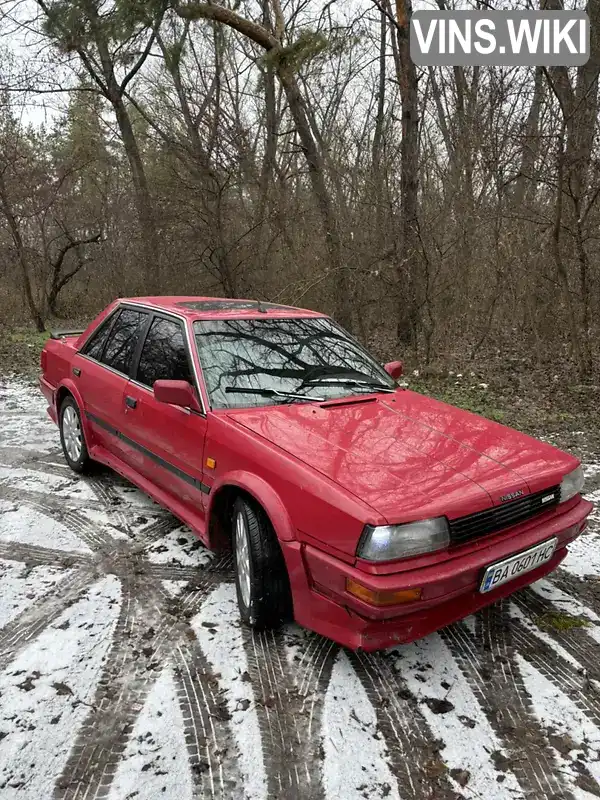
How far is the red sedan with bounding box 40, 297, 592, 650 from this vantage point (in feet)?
7.25

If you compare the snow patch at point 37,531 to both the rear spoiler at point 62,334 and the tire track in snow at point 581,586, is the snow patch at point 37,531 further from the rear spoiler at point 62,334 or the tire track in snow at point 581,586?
the tire track in snow at point 581,586

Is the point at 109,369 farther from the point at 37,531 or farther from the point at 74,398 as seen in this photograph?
the point at 37,531

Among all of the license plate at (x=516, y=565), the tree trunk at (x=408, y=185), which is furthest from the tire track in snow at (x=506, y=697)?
the tree trunk at (x=408, y=185)

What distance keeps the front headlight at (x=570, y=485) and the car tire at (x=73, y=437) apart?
11.5 feet

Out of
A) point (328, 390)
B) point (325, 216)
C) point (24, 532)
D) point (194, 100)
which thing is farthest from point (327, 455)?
point (194, 100)

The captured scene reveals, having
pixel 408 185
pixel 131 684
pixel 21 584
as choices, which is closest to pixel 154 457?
pixel 21 584

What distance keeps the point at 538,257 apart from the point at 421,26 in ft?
16.2

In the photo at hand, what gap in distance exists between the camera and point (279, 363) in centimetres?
343

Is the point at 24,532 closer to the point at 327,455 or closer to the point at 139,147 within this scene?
the point at 327,455

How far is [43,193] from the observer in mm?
15266

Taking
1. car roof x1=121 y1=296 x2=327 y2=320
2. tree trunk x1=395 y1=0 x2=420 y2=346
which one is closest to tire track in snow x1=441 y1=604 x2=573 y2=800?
car roof x1=121 y1=296 x2=327 y2=320

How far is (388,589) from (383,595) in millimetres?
39

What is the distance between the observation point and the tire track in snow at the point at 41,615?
101 inches

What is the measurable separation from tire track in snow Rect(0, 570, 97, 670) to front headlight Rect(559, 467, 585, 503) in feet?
8.42
